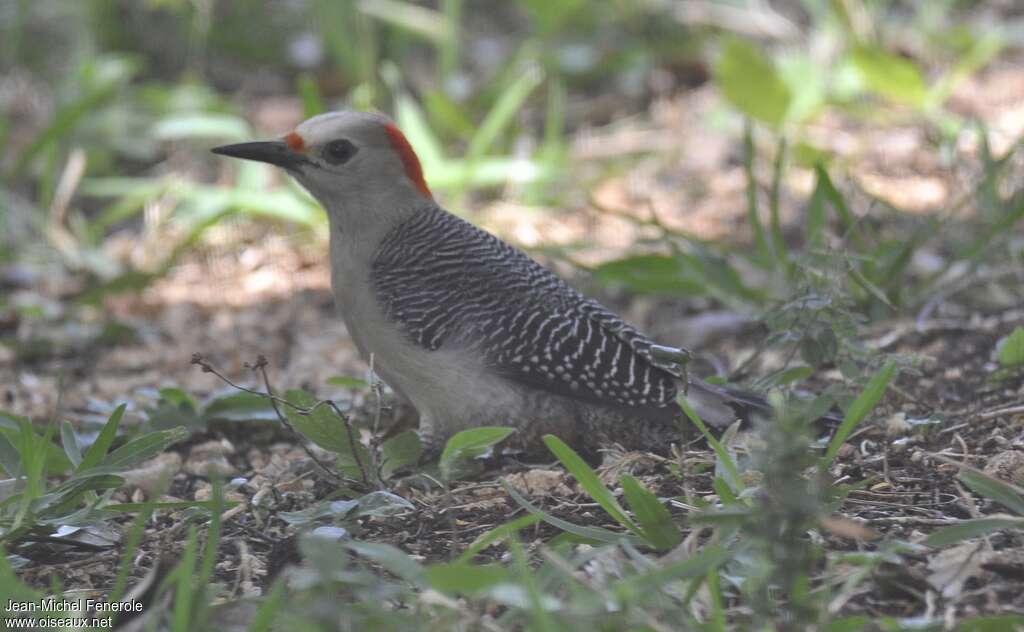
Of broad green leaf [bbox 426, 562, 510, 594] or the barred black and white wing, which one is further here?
the barred black and white wing

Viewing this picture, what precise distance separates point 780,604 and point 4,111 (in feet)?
24.4

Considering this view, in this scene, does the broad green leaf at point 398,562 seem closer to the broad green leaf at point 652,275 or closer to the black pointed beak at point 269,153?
the black pointed beak at point 269,153

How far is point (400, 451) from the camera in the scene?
3.52 metres

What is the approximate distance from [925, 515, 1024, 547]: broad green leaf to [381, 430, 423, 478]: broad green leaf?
146cm

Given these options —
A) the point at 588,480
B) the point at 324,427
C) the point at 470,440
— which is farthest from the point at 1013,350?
the point at 324,427

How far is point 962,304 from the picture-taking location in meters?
5.23

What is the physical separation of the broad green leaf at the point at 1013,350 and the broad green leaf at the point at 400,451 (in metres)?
2.01

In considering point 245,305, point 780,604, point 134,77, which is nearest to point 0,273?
point 245,305

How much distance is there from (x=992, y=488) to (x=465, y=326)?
1.77m

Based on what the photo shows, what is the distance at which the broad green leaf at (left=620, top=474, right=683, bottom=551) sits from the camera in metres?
2.97

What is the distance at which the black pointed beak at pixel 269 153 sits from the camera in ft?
14.0

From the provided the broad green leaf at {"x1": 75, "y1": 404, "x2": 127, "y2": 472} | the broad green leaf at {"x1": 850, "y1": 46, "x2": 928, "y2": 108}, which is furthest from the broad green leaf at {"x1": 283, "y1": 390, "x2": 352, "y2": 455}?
the broad green leaf at {"x1": 850, "y1": 46, "x2": 928, "y2": 108}

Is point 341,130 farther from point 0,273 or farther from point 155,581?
point 0,273

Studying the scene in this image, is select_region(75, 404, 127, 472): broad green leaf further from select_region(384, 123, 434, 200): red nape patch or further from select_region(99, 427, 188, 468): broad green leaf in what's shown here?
select_region(384, 123, 434, 200): red nape patch
